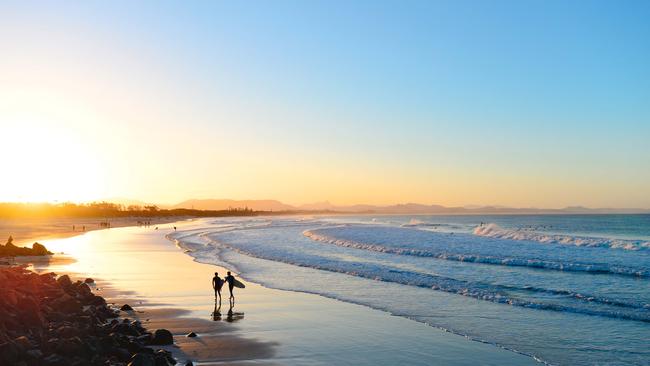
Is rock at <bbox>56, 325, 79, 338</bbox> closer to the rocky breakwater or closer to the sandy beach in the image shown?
the rocky breakwater

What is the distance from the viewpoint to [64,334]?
11.6 m

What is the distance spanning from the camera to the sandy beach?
12.5m

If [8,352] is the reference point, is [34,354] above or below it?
below

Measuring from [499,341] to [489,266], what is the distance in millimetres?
18384

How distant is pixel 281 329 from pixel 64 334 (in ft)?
20.6

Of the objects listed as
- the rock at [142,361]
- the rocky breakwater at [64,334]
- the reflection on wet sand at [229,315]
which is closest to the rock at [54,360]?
the rocky breakwater at [64,334]

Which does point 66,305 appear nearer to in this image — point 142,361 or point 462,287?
point 142,361

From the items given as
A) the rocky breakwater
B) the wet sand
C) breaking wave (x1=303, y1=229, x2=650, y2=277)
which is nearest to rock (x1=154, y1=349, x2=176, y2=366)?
the rocky breakwater

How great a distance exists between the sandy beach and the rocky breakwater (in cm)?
114

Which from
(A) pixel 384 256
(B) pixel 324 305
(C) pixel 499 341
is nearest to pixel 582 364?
(C) pixel 499 341

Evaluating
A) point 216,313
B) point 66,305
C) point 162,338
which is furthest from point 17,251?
point 162,338

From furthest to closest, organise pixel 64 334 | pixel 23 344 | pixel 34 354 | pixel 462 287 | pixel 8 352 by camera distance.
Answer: pixel 462 287 < pixel 64 334 < pixel 23 344 < pixel 34 354 < pixel 8 352

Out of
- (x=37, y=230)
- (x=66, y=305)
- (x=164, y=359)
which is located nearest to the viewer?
(x=164, y=359)

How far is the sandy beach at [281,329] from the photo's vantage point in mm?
12531
